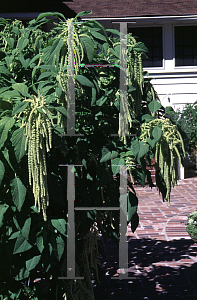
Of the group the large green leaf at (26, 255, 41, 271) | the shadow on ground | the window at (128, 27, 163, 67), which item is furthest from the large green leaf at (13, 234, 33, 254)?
the window at (128, 27, 163, 67)

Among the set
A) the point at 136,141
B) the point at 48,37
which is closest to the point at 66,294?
the point at 136,141

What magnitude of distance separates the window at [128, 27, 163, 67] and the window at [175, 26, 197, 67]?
0.64 metres

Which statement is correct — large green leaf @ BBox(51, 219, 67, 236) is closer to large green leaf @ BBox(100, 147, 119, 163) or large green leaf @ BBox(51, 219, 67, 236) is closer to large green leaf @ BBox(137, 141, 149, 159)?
large green leaf @ BBox(100, 147, 119, 163)

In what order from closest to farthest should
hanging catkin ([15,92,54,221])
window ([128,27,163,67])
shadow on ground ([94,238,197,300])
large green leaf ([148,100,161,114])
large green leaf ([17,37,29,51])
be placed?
hanging catkin ([15,92,54,221]) < large green leaf ([148,100,161,114]) < large green leaf ([17,37,29,51]) < shadow on ground ([94,238,197,300]) < window ([128,27,163,67])

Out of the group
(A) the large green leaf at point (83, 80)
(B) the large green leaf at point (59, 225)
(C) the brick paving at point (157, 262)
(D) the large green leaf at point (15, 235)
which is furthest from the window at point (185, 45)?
(D) the large green leaf at point (15, 235)

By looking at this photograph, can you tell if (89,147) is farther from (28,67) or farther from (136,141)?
(28,67)

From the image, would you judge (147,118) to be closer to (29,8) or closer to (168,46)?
(29,8)

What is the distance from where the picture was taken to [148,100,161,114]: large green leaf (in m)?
2.84

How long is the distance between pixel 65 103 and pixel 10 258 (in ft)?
3.72

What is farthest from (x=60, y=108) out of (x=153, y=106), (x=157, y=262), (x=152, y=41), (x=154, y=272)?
(x=152, y=41)

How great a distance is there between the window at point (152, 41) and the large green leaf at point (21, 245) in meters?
12.0

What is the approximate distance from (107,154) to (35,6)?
37.9 ft

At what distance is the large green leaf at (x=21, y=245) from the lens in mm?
2527

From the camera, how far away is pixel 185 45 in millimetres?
13945
